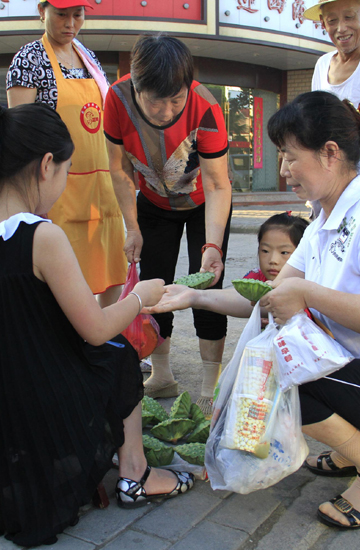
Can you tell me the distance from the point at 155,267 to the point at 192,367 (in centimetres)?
68

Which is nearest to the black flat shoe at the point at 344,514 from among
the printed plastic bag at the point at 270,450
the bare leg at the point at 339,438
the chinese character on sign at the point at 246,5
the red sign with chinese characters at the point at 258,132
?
the bare leg at the point at 339,438

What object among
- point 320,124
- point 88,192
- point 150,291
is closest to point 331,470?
point 150,291

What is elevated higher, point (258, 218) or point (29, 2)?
point (29, 2)

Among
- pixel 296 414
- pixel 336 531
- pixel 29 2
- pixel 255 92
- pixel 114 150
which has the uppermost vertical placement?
pixel 29 2

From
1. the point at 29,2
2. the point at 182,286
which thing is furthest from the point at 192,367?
the point at 29,2

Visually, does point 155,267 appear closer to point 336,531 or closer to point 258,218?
point 336,531

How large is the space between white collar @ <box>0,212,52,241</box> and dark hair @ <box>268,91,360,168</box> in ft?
2.84

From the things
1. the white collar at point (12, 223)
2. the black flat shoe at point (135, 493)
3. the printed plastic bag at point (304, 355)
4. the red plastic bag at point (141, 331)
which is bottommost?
the black flat shoe at point (135, 493)

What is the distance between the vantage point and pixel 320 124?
1737 millimetres

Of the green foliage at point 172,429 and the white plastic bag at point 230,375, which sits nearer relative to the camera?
the white plastic bag at point 230,375

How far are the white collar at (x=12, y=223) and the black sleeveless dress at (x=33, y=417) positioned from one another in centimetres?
1

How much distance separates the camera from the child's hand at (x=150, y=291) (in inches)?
73.5

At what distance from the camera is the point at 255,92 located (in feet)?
45.0

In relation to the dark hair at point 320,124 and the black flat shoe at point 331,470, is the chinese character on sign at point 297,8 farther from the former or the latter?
the black flat shoe at point 331,470
